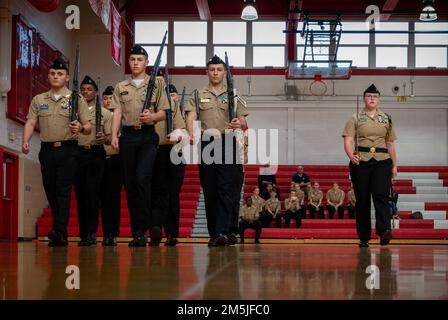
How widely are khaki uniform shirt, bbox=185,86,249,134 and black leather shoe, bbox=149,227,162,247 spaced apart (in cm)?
119

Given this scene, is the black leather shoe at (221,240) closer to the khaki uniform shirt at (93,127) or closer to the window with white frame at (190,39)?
the khaki uniform shirt at (93,127)

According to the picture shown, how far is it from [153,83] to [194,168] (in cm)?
2004

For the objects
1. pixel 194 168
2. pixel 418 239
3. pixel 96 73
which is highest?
pixel 96 73

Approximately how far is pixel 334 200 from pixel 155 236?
51.5ft

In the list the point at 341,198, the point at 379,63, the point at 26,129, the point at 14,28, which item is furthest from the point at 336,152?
the point at 26,129

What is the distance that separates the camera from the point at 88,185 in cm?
998

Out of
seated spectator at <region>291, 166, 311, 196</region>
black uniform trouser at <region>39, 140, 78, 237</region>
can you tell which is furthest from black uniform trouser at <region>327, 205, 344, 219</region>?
black uniform trouser at <region>39, 140, 78, 237</region>

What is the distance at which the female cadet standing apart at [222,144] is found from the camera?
841cm

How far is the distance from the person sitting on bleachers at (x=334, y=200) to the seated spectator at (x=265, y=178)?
1.85 m

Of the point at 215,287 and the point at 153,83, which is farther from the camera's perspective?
the point at 153,83

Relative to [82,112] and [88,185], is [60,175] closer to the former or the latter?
[82,112]
